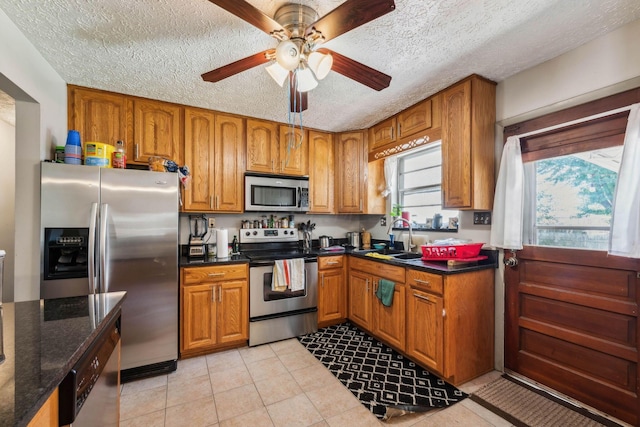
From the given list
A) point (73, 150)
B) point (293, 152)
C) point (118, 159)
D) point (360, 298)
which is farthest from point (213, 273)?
point (293, 152)

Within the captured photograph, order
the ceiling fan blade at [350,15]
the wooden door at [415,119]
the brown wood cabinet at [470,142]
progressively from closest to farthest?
the ceiling fan blade at [350,15]
the brown wood cabinet at [470,142]
the wooden door at [415,119]

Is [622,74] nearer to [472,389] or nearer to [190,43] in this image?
[472,389]

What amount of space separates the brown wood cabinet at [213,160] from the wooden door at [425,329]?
201cm

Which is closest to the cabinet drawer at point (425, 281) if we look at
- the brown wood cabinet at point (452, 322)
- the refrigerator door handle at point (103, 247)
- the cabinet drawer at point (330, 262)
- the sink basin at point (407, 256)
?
the brown wood cabinet at point (452, 322)

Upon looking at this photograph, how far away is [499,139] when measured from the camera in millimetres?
2246

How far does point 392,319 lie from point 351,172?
1803mm

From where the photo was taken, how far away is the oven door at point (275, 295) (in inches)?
105

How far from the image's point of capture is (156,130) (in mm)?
2586

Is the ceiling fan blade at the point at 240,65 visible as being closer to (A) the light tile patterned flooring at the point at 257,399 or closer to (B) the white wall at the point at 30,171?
(B) the white wall at the point at 30,171

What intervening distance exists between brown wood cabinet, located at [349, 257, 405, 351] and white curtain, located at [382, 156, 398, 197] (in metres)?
1.03

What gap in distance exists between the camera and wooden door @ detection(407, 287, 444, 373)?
202 cm

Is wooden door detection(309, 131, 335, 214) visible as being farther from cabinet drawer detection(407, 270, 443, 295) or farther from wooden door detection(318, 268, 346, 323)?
cabinet drawer detection(407, 270, 443, 295)

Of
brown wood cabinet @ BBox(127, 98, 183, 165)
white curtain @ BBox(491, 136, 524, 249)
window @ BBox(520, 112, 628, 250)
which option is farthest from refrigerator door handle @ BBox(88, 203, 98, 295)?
window @ BBox(520, 112, 628, 250)

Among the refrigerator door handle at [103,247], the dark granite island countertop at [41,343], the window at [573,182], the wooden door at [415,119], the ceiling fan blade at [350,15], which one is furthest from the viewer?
the wooden door at [415,119]
